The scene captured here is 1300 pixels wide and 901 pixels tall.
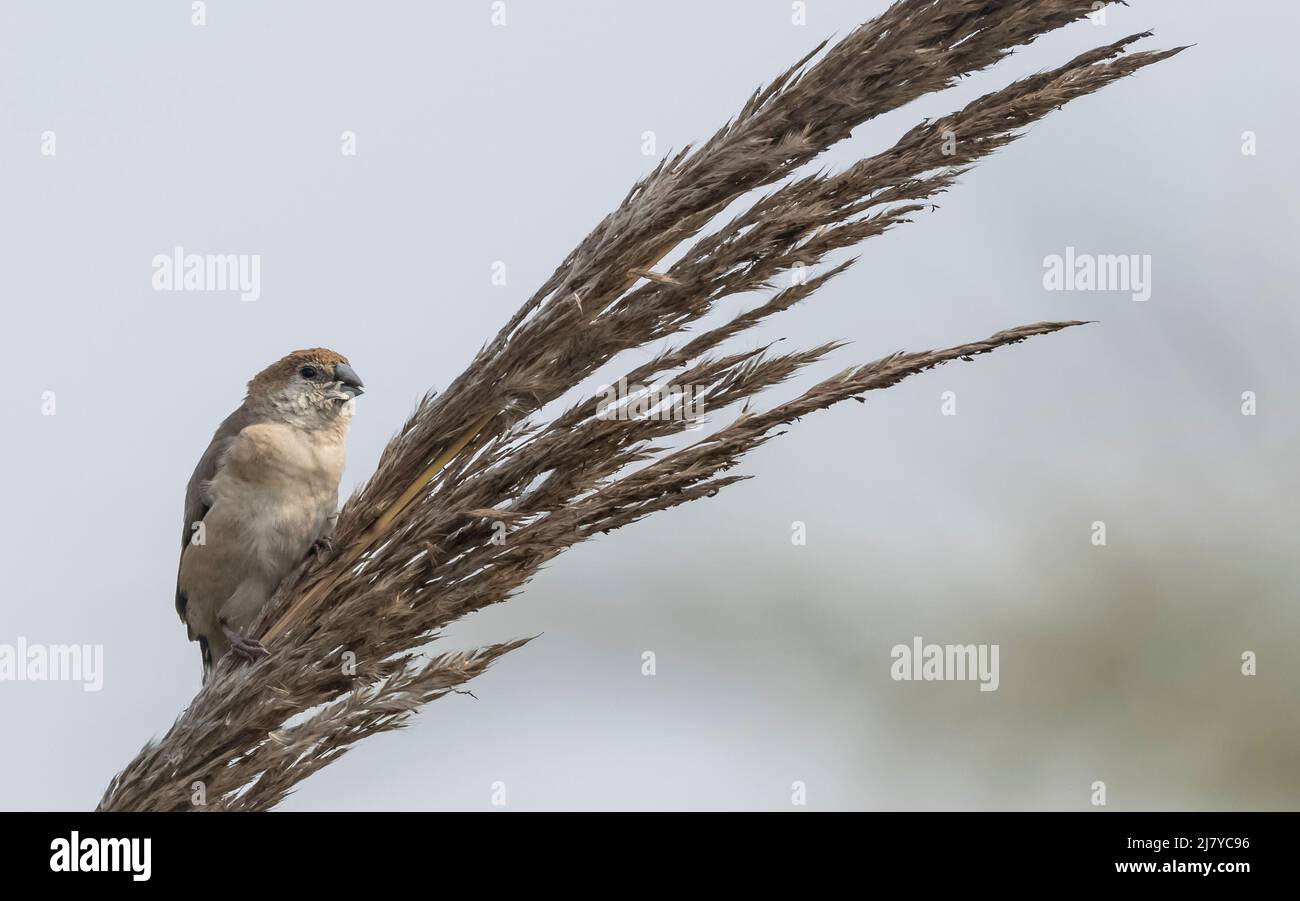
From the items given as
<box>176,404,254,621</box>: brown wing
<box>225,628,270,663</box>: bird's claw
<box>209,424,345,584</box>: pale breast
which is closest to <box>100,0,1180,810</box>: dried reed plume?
<box>225,628,270,663</box>: bird's claw

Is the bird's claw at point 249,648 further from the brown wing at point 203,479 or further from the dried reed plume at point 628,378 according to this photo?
the brown wing at point 203,479

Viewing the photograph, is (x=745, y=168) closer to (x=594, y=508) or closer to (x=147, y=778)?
(x=594, y=508)

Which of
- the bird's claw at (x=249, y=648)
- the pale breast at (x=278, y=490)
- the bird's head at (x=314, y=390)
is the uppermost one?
the bird's head at (x=314, y=390)

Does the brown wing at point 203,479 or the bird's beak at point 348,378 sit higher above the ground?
the bird's beak at point 348,378

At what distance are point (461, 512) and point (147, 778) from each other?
561 mm

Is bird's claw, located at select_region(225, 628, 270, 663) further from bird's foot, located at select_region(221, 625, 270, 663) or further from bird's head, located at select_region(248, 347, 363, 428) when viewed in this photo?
bird's head, located at select_region(248, 347, 363, 428)

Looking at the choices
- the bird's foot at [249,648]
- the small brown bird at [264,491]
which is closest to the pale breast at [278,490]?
the small brown bird at [264,491]

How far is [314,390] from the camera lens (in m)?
2.79

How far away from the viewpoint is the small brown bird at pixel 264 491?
263 cm

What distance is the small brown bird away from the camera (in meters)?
2.63

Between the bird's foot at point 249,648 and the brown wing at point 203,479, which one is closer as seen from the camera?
the bird's foot at point 249,648

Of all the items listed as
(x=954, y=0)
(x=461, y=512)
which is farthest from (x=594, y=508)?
(x=954, y=0)

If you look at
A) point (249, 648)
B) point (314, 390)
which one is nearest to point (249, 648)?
point (249, 648)
